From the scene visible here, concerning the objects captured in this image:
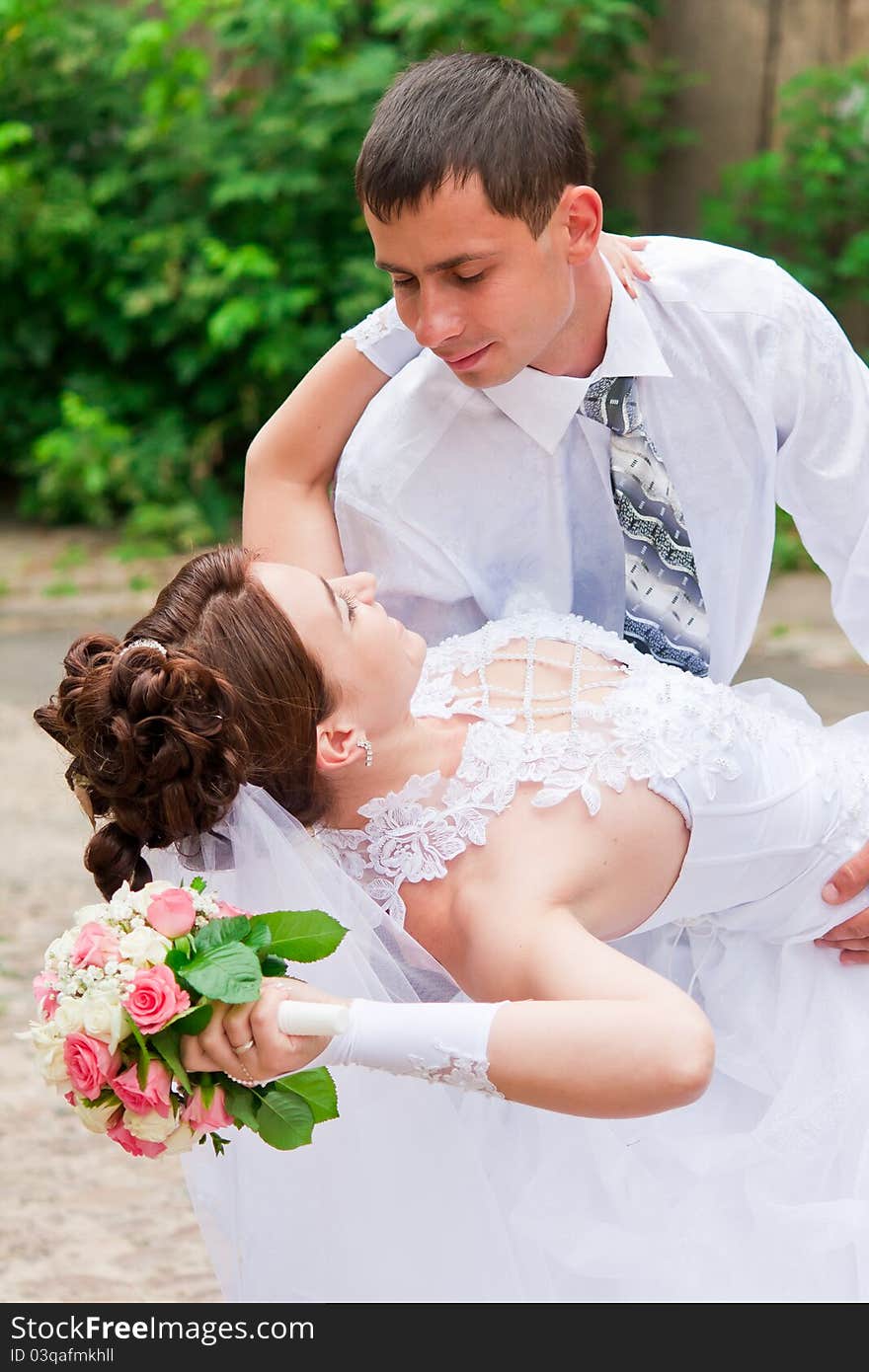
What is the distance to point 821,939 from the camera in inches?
103

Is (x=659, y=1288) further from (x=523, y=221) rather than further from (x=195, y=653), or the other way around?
(x=523, y=221)

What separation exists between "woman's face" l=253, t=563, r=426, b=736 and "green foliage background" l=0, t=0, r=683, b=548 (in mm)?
6116

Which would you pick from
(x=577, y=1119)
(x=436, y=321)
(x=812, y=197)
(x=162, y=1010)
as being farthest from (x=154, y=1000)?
(x=812, y=197)

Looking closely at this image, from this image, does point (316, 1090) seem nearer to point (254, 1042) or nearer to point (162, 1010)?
point (254, 1042)

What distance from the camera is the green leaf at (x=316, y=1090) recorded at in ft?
6.88

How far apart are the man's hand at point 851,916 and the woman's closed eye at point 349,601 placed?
0.81m

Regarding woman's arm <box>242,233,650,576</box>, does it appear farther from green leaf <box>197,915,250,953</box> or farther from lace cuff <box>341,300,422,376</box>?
green leaf <box>197,915,250,953</box>

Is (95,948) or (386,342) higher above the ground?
(386,342)

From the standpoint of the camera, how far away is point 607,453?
8.93ft

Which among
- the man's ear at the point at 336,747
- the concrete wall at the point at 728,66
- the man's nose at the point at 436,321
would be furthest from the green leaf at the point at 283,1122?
the concrete wall at the point at 728,66

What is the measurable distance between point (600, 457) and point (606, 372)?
0.14 metres

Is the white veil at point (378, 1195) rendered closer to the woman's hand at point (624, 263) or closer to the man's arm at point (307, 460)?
the man's arm at point (307, 460)

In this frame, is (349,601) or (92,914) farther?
(349,601)

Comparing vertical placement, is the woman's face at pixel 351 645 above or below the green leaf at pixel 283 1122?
above
